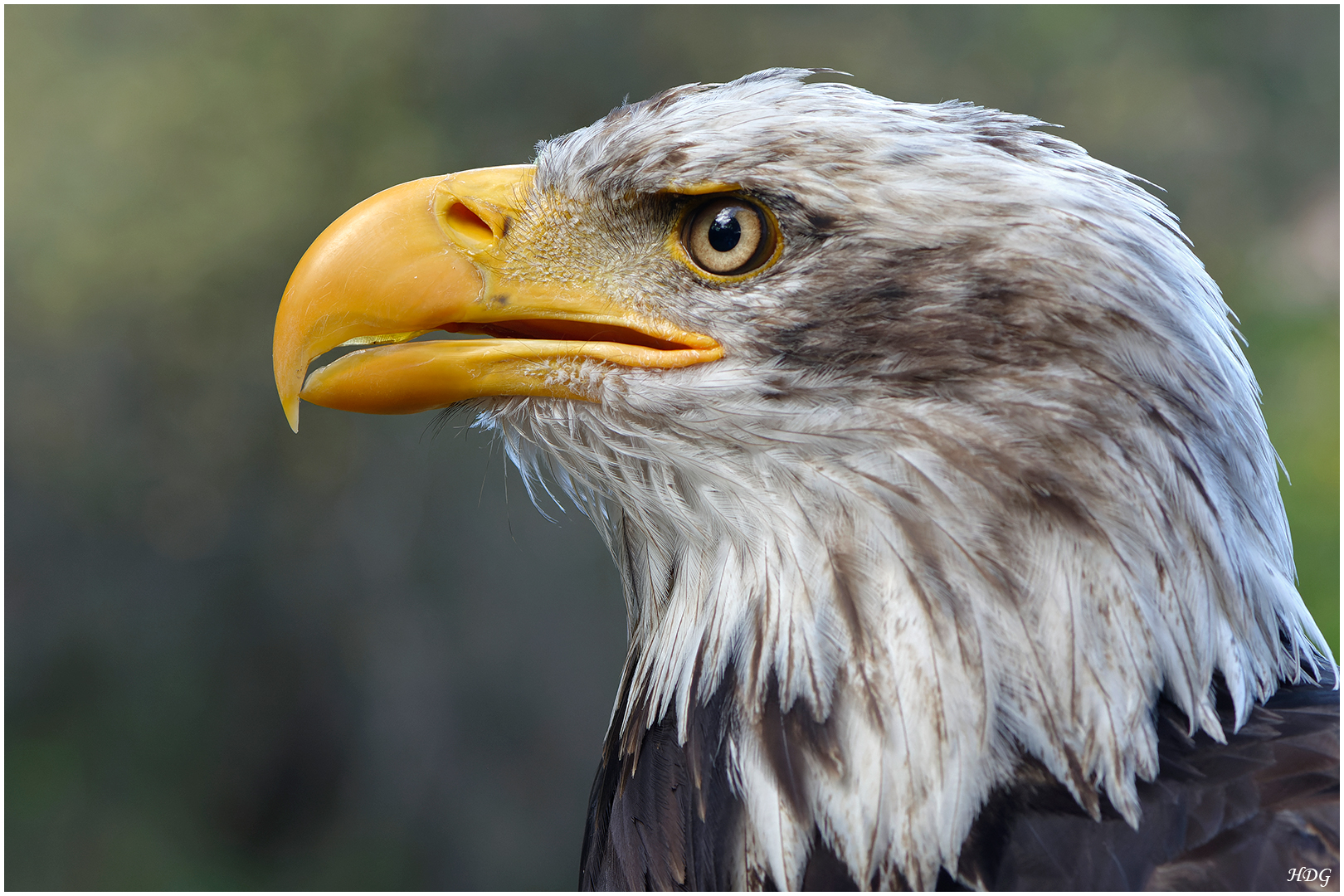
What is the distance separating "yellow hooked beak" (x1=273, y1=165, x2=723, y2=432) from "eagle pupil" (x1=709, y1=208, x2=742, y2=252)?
0.41 feet

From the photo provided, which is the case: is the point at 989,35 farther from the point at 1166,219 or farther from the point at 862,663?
the point at 862,663

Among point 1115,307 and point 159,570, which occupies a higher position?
point 1115,307

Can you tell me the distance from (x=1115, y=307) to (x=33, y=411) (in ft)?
14.2

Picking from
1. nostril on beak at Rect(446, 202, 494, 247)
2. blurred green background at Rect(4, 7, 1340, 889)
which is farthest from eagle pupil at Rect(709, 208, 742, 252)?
blurred green background at Rect(4, 7, 1340, 889)

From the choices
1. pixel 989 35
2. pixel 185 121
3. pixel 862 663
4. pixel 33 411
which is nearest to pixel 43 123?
pixel 185 121

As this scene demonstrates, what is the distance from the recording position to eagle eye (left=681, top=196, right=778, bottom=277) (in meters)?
1.31

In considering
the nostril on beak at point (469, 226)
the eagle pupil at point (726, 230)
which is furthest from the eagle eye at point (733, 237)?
the nostril on beak at point (469, 226)

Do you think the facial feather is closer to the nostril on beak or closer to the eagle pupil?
the eagle pupil

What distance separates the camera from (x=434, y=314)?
4.63 feet

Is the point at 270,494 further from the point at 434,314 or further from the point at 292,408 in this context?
the point at 434,314

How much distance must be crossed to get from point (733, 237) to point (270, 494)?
3.53m

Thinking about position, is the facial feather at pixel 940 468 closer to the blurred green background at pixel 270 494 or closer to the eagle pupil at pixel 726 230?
the eagle pupil at pixel 726 230

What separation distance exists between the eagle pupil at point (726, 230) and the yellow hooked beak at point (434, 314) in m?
0.12

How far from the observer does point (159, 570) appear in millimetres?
4367
